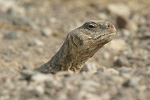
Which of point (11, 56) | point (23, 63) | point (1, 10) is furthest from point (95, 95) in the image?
point (1, 10)

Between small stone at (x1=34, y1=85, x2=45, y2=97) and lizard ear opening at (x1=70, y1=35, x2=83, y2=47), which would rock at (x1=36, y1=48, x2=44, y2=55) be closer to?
lizard ear opening at (x1=70, y1=35, x2=83, y2=47)

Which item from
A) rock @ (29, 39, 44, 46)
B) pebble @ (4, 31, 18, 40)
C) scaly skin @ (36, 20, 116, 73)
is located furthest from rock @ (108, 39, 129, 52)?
scaly skin @ (36, 20, 116, 73)

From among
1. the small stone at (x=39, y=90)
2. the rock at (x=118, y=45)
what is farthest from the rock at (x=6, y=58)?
the small stone at (x=39, y=90)

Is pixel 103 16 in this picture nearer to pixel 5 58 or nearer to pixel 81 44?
pixel 5 58

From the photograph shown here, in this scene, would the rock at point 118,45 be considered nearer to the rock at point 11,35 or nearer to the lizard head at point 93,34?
the rock at point 11,35

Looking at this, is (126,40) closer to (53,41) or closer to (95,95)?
(53,41)
